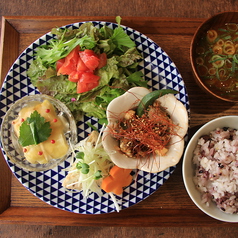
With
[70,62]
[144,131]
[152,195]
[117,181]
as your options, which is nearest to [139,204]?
[152,195]

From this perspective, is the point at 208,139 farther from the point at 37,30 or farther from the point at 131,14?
the point at 37,30

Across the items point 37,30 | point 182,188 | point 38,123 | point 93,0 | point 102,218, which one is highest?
point 93,0

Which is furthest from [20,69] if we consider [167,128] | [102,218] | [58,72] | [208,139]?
[208,139]

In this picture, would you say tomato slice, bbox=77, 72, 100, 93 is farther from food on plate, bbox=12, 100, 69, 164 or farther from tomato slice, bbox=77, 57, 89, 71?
food on plate, bbox=12, 100, 69, 164

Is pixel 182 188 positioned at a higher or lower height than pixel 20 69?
lower

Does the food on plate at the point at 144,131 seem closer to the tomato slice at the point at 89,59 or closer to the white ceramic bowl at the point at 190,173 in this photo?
the white ceramic bowl at the point at 190,173

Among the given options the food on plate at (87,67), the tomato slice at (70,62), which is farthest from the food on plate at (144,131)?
the tomato slice at (70,62)

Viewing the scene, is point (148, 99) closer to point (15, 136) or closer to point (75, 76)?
point (75, 76)
